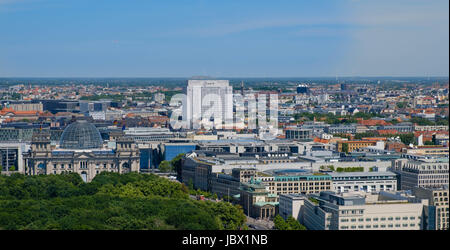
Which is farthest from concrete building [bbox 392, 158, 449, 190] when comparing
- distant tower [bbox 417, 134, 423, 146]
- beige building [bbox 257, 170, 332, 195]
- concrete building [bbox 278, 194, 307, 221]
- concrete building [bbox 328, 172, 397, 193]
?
distant tower [bbox 417, 134, 423, 146]

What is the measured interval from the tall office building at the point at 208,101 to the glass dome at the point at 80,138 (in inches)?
883

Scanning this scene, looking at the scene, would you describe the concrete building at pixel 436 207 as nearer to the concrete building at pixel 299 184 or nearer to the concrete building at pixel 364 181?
the concrete building at pixel 299 184

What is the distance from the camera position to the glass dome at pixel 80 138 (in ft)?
126

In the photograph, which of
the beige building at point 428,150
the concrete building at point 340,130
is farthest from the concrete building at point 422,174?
the concrete building at point 340,130

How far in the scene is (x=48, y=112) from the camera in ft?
241

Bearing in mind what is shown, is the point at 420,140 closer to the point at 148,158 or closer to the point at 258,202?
the point at 148,158

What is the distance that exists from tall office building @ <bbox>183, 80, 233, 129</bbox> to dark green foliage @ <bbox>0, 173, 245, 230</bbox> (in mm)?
32209

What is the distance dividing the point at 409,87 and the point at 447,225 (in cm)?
5333

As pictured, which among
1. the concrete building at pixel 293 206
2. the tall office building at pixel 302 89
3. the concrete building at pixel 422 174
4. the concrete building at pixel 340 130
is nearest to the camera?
the concrete building at pixel 293 206

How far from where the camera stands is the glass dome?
38438 millimetres

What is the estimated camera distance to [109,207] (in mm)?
22500

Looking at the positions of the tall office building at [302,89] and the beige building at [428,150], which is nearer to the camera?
the beige building at [428,150]

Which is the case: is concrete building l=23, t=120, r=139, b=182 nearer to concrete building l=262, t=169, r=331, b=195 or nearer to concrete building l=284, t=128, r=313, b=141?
concrete building l=284, t=128, r=313, b=141
